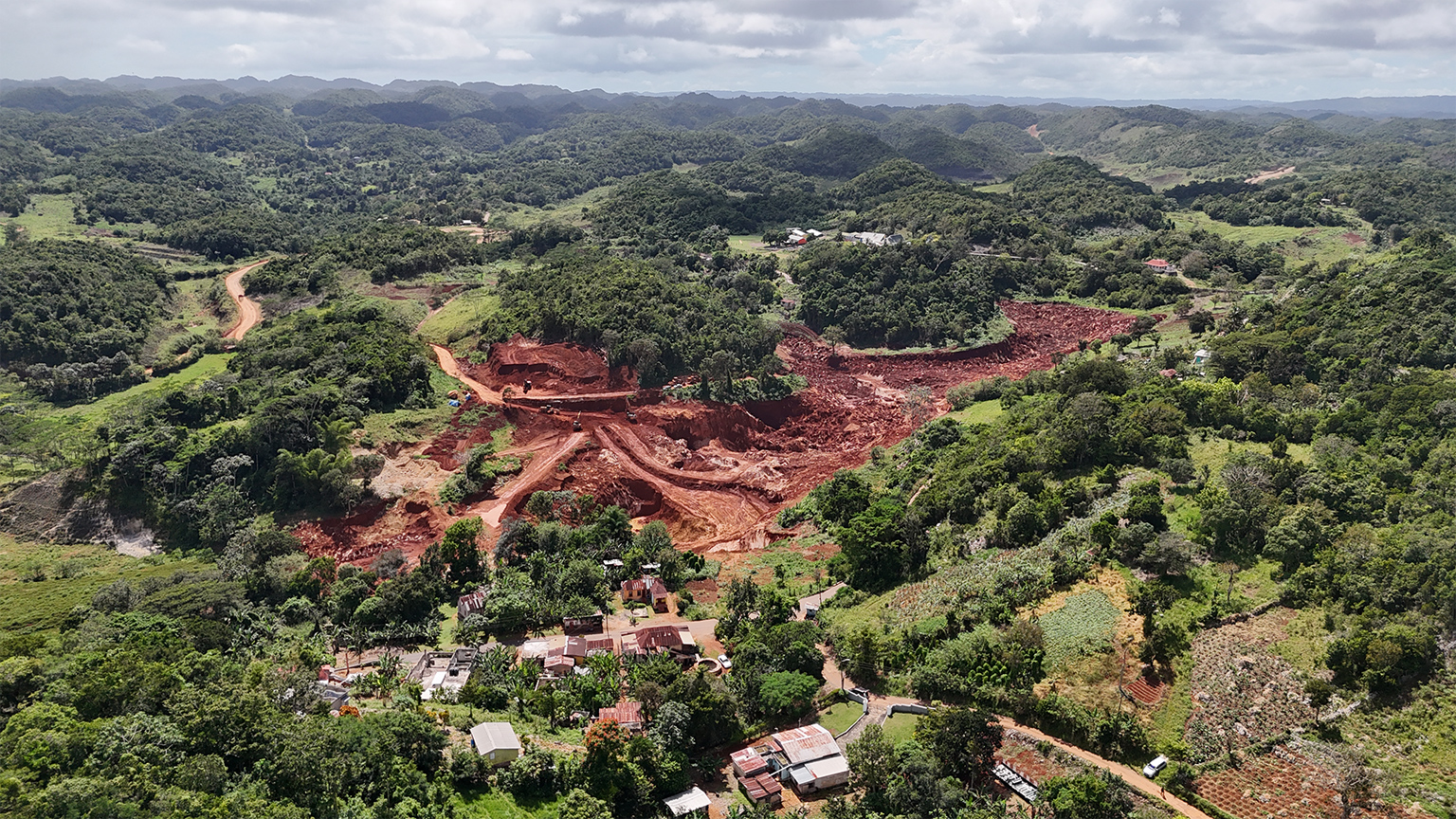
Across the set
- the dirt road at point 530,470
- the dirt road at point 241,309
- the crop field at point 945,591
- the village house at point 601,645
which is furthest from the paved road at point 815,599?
the dirt road at point 241,309

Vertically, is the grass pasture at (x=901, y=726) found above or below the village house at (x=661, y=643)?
above

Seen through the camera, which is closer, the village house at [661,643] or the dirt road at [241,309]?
the village house at [661,643]

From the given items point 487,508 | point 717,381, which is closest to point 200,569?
point 487,508

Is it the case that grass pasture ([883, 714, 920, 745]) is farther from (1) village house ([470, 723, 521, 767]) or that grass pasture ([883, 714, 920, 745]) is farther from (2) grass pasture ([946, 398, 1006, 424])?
(2) grass pasture ([946, 398, 1006, 424])

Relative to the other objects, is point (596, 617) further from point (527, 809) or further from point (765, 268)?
point (765, 268)

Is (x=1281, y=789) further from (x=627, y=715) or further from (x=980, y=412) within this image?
(x=980, y=412)

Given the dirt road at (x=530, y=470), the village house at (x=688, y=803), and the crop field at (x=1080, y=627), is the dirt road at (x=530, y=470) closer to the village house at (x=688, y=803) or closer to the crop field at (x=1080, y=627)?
the village house at (x=688, y=803)

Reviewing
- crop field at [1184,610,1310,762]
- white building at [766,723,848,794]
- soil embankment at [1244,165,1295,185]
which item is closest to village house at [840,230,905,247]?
crop field at [1184,610,1310,762]
